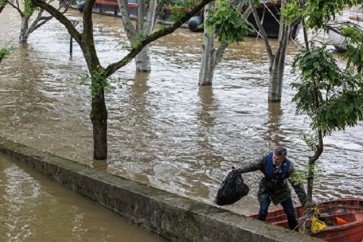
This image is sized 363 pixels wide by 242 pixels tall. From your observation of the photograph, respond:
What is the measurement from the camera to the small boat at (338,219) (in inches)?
266

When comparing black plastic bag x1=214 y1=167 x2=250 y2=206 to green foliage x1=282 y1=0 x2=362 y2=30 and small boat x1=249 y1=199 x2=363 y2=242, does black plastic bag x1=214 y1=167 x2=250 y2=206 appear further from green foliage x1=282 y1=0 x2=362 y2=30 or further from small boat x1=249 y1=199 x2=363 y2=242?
green foliage x1=282 y1=0 x2=362 y2=30

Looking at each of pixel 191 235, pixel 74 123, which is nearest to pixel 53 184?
pixel 191 235

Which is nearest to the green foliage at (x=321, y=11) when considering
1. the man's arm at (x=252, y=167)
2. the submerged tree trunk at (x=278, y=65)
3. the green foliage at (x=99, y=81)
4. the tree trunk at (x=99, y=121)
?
the man's arm at (x=252, y=167)

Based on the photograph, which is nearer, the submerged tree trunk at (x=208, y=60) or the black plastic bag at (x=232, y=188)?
the black plastic bag at (x=232, y=188)

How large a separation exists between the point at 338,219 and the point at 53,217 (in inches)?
145

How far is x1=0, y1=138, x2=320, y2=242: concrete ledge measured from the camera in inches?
249

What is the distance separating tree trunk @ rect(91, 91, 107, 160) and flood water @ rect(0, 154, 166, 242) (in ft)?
4.85

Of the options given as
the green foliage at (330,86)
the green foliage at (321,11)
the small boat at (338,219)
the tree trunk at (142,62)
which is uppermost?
the green foliage at (321,11)

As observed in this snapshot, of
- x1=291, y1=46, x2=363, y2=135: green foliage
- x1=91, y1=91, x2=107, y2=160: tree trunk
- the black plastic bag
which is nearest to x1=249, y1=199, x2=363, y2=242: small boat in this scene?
the black plastic bag

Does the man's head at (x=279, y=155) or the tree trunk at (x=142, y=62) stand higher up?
the man's head at (x=279, y=155)

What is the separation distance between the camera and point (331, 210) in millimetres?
7742

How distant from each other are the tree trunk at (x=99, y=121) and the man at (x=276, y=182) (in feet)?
Result: 12.5

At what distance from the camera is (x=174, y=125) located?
14.3 metres

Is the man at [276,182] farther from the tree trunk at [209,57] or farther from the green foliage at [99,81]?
the tree trunk at [209,57]
